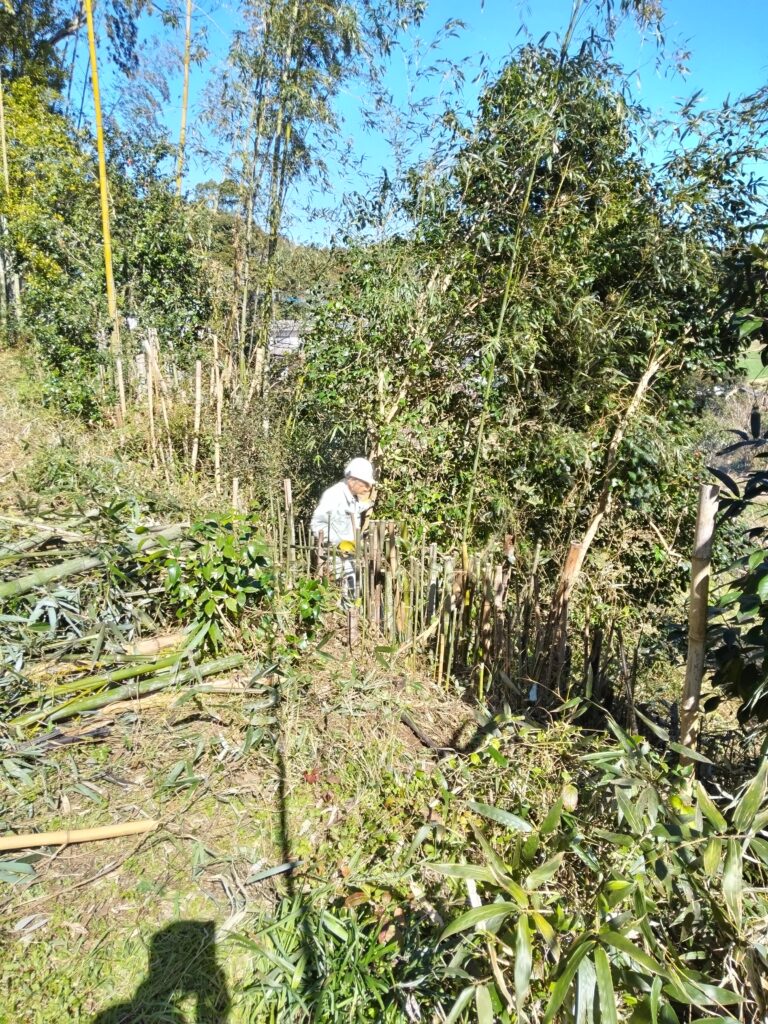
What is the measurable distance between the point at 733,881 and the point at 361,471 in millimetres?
2799

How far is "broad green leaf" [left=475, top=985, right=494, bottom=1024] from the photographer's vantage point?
3.73ft

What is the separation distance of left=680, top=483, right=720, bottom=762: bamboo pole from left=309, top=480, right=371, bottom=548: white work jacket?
2079 millimetres

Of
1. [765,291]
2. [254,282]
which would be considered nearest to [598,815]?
[765,291]

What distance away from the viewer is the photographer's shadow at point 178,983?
148 centimetres

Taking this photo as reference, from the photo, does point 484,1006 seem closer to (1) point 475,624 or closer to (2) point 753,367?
(1) point 475,624

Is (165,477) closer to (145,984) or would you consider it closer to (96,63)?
(145,984)

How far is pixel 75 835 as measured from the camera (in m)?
1.89

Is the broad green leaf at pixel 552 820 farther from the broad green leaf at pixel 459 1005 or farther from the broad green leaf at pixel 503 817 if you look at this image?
the broad green leaf at pixel 459 1005

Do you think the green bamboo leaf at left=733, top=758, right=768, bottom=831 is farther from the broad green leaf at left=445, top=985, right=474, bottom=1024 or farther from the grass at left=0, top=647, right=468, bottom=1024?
the grass at left=0, top=647, right=468, bottom=1024

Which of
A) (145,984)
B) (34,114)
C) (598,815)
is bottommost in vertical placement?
(145,984)

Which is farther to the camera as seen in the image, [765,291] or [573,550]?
[573,550]

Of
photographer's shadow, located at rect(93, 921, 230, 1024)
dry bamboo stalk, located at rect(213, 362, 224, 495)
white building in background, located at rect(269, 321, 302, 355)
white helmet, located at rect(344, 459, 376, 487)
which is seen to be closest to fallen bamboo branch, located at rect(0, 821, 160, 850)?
photographer's shadow, located at rect(93, 921, 230, 1024)

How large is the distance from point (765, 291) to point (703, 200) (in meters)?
2.38

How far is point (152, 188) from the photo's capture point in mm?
7230
